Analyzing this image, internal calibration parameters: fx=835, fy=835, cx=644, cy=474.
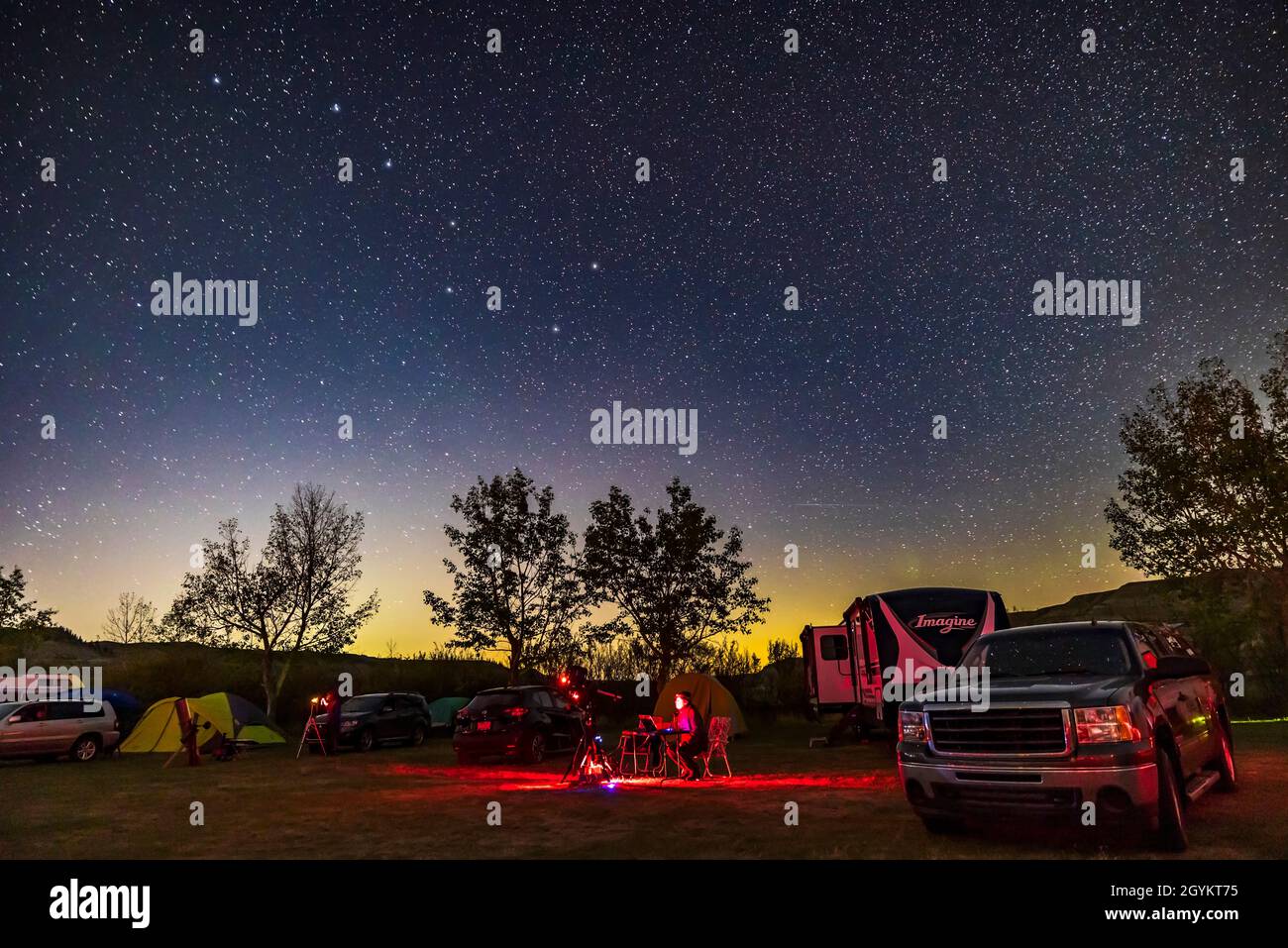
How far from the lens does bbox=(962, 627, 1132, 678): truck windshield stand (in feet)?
24.9

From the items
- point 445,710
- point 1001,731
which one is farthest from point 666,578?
point 1001,731

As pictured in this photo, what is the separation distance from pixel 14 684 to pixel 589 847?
64.7 feet

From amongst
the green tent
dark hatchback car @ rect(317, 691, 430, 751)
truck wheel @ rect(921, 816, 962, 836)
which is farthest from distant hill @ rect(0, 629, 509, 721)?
truck wheel @ rect(921, 816, 962, 836)

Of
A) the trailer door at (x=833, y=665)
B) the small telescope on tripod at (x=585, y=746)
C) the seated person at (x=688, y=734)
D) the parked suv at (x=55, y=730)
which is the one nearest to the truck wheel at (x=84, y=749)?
the parked suv at (x=55, y=730)

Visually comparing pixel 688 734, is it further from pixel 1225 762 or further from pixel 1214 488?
pixel 1214 488

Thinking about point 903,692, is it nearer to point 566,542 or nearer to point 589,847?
point 589,847

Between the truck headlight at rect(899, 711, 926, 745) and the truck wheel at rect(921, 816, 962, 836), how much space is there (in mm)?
787

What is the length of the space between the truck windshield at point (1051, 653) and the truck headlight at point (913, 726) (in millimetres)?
1108

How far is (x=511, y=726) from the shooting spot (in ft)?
57.5

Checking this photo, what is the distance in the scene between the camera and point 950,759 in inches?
275

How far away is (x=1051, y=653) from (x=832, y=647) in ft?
43.1

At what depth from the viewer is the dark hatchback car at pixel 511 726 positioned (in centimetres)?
1747
